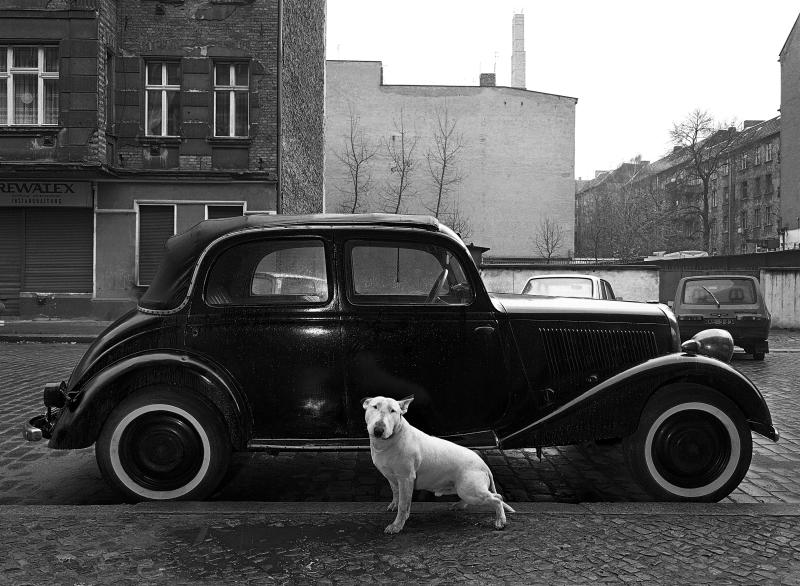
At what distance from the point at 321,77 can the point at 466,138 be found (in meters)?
13.8

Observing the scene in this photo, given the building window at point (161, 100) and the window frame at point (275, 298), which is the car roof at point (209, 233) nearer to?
the window frame at point (275, 298)

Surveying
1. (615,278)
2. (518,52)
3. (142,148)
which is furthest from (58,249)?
(518,52)

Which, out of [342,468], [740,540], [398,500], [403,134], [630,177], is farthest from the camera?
[630,177]

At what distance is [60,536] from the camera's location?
3693 millimetres

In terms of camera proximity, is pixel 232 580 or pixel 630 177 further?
pixel 630 177

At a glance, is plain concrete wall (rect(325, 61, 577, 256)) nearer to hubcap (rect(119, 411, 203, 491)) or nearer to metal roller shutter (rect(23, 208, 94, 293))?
metal roller shutter (rect(23, 208, 94, 293))

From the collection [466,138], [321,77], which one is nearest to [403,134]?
[466,138]

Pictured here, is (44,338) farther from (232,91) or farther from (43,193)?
(232,91)

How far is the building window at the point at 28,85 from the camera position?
59.8ft

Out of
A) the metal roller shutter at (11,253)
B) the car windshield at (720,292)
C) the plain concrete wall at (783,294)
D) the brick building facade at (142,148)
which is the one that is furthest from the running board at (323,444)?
the plain concrete wall at (783,294)

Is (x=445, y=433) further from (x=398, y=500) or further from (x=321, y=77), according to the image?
(x=321, y=77)

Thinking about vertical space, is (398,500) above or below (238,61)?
→ below

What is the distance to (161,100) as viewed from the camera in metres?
19.6

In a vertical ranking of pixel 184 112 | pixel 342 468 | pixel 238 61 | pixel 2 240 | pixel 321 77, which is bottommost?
pixel 342 468
